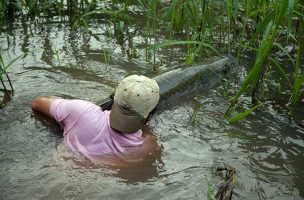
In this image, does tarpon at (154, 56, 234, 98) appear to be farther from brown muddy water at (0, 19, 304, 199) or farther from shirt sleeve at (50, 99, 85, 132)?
shirt sleeve at (50, 99, 85, 132)

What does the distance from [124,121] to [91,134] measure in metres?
0.25

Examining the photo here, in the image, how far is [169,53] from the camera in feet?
16.2

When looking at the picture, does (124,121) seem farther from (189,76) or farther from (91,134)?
(189,76)

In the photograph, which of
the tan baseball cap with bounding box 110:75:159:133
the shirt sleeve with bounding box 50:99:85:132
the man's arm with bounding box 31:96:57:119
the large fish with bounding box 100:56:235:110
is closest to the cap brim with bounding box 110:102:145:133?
the tan baseball cap with bounding box 110:75:159:133

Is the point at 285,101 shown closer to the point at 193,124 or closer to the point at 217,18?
the point at 193,124

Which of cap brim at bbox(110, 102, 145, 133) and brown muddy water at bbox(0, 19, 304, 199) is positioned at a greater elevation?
cap brim at bbox(110, 102, 145, 133)

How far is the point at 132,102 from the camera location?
108 inches

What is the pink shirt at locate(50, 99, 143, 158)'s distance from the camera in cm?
287

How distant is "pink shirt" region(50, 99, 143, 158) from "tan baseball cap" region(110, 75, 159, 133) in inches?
3.1

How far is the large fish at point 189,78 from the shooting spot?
3.84 meters

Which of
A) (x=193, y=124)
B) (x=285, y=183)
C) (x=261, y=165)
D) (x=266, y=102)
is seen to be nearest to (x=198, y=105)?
(x=193, y=124)

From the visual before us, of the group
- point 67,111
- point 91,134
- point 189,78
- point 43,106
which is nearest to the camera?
point 91,134

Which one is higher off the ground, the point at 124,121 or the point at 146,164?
the point at 124,121

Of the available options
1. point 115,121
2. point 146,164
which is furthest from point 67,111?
point 146,164
